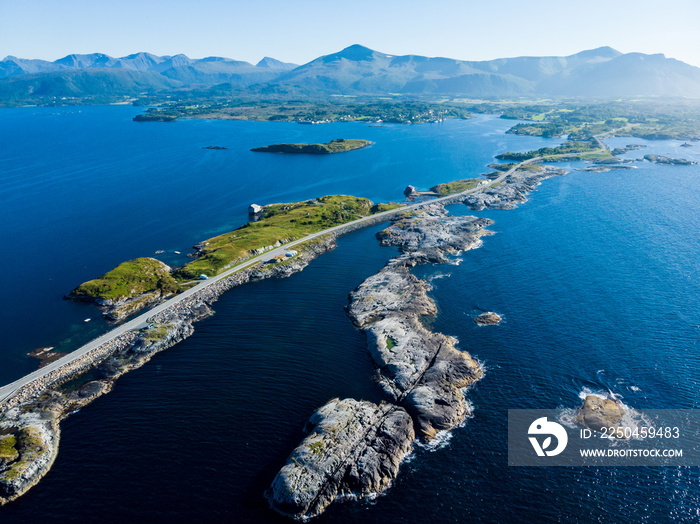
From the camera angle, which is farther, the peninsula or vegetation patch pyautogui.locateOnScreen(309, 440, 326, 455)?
the peninsula

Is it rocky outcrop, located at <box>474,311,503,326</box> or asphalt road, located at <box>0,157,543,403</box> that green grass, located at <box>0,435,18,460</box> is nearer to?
asphalt road, located at <box>0,157,543,403</box>

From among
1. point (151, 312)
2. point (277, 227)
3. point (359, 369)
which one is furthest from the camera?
point (277, 227)

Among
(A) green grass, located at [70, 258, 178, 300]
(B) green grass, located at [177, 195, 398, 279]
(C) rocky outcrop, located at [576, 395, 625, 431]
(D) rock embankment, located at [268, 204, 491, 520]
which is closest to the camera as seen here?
(D) rock embankment, located at [268, 204, 491, 520]

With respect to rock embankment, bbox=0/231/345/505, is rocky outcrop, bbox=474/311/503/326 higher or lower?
higher

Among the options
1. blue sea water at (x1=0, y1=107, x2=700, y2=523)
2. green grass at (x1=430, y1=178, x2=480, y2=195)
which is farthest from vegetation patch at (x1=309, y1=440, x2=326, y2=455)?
green grass at (x1=430, y1=178, x2=480, y2=195)

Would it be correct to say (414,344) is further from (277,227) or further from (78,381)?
(277,227)

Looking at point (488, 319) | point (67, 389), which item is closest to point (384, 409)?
point (488, 319)
